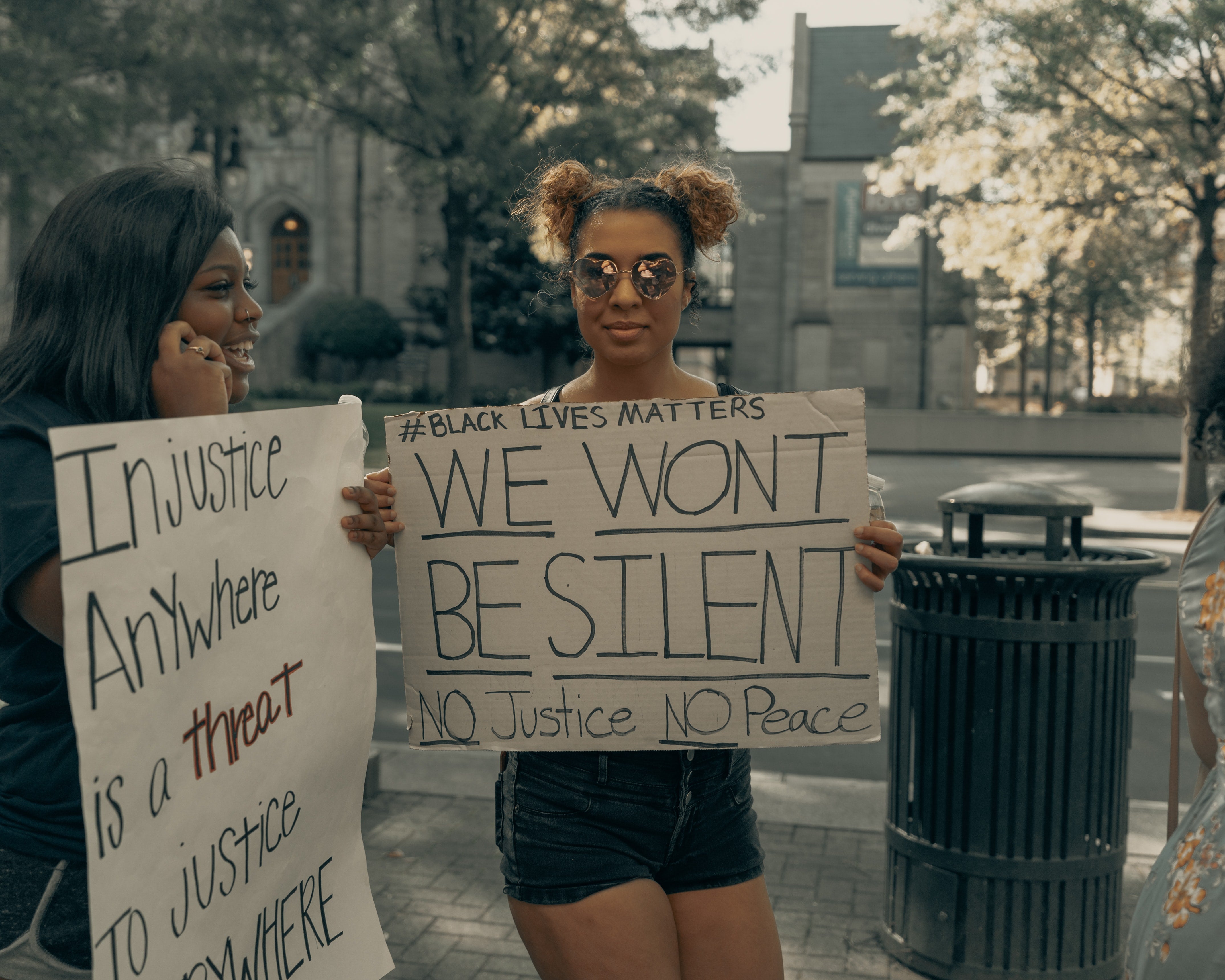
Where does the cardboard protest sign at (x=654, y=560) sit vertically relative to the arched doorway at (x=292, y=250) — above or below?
below

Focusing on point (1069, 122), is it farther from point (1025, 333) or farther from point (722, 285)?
point (1025, 333)

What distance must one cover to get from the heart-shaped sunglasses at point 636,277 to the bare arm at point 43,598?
45.0 inches

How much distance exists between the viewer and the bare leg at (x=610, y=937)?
2.07 meters

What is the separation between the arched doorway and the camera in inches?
1431

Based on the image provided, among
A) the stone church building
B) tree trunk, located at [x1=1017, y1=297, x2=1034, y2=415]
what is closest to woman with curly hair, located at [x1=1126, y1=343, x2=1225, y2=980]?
the stone church building

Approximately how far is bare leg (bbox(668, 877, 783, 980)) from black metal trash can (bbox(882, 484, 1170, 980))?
4.48ft

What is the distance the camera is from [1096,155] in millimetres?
16141

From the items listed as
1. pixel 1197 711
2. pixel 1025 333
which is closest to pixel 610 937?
pixel 1197 711

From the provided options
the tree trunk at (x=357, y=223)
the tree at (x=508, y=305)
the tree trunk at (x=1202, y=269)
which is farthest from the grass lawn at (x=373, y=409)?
the tree trunk at (x=1202, y=269)

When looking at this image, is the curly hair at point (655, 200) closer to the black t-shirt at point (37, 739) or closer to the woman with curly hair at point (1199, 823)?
the woman with curly hair at point (1199, 823)

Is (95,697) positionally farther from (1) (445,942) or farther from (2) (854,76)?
(2) (854,76)

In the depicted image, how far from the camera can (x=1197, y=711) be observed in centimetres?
191

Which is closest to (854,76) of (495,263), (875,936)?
(495,263)

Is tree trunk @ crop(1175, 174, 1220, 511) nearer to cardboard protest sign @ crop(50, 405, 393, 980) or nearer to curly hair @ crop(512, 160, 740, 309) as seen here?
curly hair @ crop(512, 160, 740, 309)
